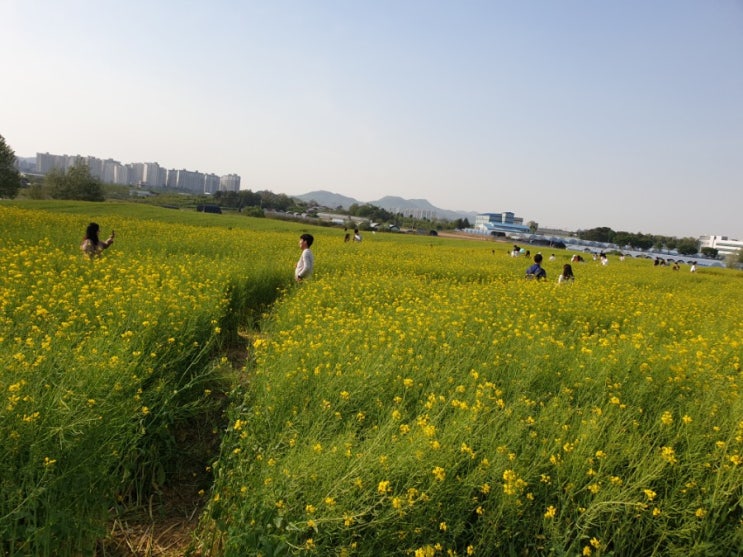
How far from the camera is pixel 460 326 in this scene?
5.80 m

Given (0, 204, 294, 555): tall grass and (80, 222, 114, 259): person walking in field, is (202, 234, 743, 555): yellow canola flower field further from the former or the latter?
(80, 222, 114, 259): person walking in field

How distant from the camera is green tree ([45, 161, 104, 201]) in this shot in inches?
2291

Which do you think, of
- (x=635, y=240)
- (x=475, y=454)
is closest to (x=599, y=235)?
(x=635, y=240)

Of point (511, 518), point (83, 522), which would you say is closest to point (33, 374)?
point (83, 522)

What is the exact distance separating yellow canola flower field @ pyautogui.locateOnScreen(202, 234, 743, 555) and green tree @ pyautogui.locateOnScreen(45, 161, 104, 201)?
66.6m

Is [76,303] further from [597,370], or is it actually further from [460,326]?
[597,370]

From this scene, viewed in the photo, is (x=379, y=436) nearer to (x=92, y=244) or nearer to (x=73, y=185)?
(x=92, y=244)

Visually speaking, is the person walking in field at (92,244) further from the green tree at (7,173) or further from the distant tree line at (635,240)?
the distant tree line at (635,240)

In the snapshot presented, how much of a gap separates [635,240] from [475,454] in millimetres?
144596

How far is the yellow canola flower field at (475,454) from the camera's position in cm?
241

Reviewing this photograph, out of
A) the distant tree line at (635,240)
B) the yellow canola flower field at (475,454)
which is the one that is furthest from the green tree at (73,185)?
the distant tree line at (635,240)

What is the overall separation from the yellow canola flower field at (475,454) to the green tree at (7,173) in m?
54.2

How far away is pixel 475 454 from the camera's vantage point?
281cm

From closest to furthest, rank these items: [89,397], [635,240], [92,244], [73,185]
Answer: [89,397]
[92,244]
[73,185]
[635,240]
